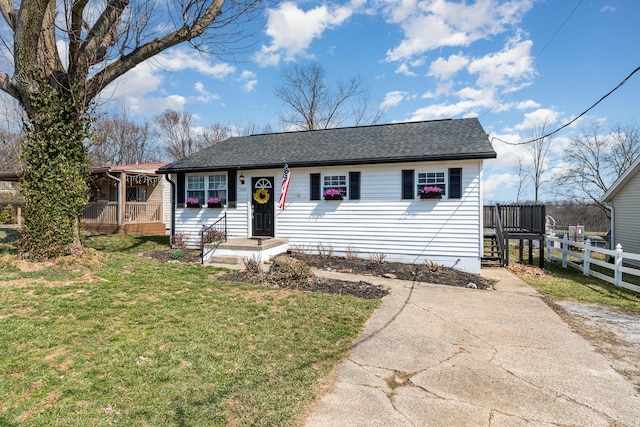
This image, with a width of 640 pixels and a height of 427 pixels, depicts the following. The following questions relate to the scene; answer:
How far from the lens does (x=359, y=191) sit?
33.4 ft

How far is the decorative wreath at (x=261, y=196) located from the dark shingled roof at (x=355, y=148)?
82 cm

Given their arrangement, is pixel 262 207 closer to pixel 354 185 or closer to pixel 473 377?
pixel 354 185

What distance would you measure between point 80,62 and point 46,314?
538 cm

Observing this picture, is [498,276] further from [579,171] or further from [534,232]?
[579,171]

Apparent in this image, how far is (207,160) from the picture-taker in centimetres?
1223

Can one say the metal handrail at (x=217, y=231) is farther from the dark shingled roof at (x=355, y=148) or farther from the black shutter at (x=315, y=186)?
the black shutter at (x=315, y=186)

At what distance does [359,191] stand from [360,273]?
274cm

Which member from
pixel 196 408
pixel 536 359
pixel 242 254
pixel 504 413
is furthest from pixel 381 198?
pixel 196 408

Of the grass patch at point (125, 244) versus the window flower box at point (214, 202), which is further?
the grass patch at point (125, 244)

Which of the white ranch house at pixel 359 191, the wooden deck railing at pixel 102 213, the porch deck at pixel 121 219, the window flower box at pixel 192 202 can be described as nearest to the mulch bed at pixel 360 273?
the white ranch house at pixel 359 191

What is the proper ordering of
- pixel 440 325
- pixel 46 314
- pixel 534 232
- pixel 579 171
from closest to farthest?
pixel 46 314 → pixel 440 325 → pixel 534 232 → pixel 579 171

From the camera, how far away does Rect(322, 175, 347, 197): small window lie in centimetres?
1039

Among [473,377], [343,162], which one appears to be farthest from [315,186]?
[473,377]

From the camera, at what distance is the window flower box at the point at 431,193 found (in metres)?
9.23
